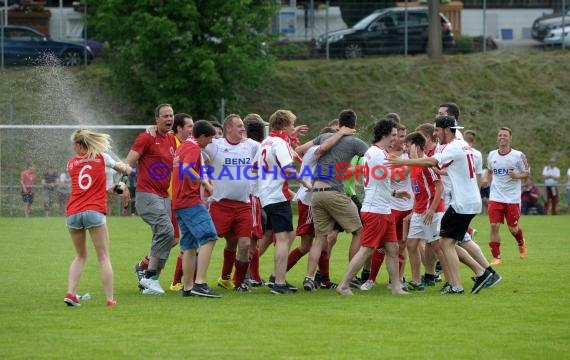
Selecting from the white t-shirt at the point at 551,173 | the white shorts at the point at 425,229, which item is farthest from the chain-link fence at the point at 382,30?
the white shorts at the point at 425,229

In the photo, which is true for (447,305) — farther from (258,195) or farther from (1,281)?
(1,281)

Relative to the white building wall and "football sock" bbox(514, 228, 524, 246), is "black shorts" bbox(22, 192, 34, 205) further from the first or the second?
the white building wall

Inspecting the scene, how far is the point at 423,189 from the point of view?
12891 millimetres

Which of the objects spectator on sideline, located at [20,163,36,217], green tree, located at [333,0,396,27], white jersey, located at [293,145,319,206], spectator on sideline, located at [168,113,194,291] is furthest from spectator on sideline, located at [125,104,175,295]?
green tree, located at [333,0,396,27]

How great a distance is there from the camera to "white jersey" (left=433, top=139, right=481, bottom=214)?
11.8 meters

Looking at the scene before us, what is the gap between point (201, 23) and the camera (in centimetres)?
3212

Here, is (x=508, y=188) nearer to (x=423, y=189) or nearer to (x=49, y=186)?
(x=423, y=189)

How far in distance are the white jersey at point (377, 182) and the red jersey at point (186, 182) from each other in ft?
6.21

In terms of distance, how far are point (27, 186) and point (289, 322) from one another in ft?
57.9

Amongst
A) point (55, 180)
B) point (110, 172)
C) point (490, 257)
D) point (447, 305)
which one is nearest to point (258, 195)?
point (447, 305)

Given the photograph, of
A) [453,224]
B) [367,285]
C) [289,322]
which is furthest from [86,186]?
[453,224]

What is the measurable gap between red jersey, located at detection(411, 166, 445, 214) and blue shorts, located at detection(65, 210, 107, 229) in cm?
405

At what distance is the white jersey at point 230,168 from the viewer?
40.2ft

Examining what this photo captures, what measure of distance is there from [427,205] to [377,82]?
2474cm
